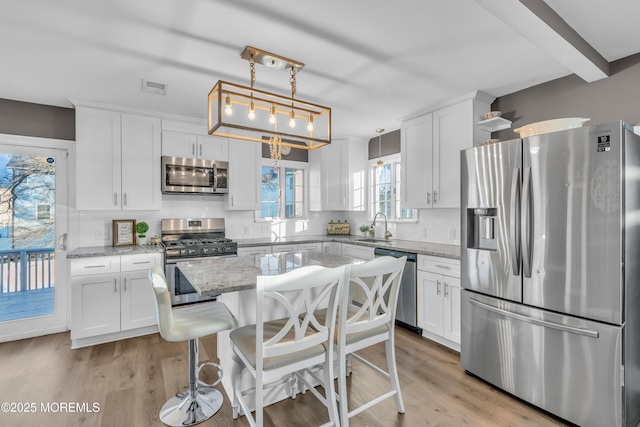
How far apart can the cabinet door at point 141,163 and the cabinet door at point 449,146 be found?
10.7ft

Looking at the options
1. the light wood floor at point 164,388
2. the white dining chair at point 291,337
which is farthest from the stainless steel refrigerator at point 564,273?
the white dining chair at point 291,337

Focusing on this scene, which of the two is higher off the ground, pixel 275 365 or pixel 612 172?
pixel 612 172

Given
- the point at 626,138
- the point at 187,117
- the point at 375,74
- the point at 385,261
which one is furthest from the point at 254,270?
the point at 187,117

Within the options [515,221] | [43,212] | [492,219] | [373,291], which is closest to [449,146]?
[492,219]

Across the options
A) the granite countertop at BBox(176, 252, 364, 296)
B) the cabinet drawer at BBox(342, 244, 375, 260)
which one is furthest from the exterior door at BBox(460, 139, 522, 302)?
the cabinet drawer at BBox(342, 244, 375, 260)

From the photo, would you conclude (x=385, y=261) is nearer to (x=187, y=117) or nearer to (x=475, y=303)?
(x=475, y=303)

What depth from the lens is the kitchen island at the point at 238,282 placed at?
1.78 m

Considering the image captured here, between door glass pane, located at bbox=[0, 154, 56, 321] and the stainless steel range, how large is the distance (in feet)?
3.91

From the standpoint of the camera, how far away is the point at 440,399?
2.22m

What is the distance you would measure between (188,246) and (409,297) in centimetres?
256

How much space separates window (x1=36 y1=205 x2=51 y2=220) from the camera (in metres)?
3.43

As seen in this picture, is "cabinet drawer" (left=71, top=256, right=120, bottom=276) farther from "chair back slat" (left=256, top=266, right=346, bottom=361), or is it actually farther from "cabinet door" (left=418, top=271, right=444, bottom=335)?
"cabinet door" (left=418, top=271, right=444, bottom=335)

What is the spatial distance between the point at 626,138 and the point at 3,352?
5.22 m

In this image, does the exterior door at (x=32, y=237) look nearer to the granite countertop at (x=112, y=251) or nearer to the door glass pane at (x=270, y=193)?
the granite countertop at (x=112, y=251)
